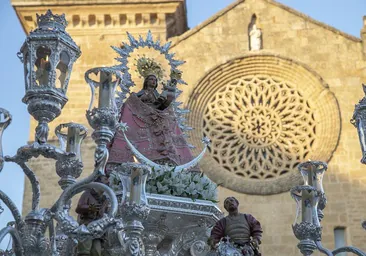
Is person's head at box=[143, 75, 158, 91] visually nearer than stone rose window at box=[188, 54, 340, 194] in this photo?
Yes

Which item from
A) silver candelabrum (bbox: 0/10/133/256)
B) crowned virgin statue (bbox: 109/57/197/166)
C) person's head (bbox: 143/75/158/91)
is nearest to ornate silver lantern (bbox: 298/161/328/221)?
crowned virgin statue (bbox: 109/57/197/166)

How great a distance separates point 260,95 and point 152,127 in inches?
337

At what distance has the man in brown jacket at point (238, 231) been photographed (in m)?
7.03

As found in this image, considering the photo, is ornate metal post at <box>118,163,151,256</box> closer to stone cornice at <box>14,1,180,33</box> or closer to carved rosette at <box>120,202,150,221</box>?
carved rosette at <box>120,202,150,221</box>

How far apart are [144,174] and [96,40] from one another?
1108 cm

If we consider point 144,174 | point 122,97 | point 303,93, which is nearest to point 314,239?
point 144,174

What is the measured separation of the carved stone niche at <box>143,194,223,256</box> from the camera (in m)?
7.46

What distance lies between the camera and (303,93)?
1669cm

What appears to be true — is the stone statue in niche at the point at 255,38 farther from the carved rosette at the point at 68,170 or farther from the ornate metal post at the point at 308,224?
the carved rosette at the point at 68,170

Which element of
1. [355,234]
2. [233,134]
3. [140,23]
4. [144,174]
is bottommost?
[144,174]

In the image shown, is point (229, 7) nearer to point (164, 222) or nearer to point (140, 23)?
point (140, 23)

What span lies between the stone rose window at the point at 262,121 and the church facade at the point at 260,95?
0.02 meters

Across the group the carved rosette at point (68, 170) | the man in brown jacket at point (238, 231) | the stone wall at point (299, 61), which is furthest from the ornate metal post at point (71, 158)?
the stone wall at point (299, 61)

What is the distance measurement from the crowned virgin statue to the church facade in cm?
690
